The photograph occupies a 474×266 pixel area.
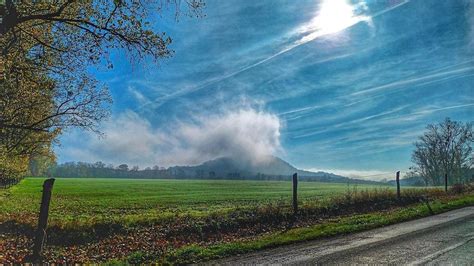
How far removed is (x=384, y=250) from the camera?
31.7 ft

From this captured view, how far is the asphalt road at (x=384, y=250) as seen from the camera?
27.7ft

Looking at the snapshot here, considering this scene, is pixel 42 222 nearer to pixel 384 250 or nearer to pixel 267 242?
pixel 267 242

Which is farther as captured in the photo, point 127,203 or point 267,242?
point 127,203

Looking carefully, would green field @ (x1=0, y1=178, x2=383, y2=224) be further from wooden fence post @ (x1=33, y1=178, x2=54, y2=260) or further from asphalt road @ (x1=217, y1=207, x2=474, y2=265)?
asphalt road @ (x1=217, y1=207, x2=474, y2=265)

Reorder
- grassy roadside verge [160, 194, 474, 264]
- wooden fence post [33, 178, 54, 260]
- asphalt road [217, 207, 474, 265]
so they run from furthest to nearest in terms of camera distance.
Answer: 1. wooden fence post [33, 178, 54, 260]
2. grassy roadside verge [160, 194, 474, 264]
3. asphalt road [217, 207, 474, 265]

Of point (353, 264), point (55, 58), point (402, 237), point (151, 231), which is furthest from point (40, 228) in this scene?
point (402, 237)

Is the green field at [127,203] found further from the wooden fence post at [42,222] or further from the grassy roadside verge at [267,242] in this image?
the grassy roadside verge at [267,242]

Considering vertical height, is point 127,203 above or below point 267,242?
below

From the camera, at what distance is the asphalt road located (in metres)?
8.45

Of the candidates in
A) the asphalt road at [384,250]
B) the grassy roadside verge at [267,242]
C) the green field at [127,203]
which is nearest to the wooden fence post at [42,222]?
the grassy roadside verge at [267,242]

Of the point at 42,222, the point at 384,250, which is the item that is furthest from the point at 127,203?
the point at 384,250

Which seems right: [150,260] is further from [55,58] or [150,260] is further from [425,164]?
[425,164]

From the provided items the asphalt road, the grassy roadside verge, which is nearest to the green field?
the grassy roadside verge

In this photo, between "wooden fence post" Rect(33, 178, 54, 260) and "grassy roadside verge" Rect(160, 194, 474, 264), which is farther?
"wooden fence post" Rect(33, 178, 54, 260)
